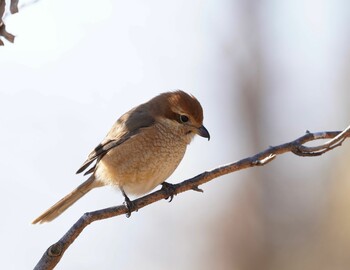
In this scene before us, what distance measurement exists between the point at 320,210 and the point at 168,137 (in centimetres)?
335

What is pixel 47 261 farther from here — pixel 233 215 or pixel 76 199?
pixel 233 215

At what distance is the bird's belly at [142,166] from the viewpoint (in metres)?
4.27

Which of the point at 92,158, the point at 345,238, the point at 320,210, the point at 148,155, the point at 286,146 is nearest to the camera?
the point at 286,146

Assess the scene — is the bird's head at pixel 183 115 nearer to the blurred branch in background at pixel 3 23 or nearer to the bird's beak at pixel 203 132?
the bird's beak at pixel 203 132

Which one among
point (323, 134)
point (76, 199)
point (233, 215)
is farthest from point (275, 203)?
point (323, 134)

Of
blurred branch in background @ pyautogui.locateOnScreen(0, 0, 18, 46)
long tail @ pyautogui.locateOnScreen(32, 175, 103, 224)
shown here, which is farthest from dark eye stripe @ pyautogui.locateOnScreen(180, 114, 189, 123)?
blurred branch in background @ pyautogui.locateOnScreen(0, 0, 18, 46)

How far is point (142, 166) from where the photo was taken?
168 inches

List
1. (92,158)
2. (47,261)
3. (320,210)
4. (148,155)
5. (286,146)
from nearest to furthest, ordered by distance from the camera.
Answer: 1. (47,261)
2. (286,146)
3. (148,155)
4. (92,158)
5. (320,210)

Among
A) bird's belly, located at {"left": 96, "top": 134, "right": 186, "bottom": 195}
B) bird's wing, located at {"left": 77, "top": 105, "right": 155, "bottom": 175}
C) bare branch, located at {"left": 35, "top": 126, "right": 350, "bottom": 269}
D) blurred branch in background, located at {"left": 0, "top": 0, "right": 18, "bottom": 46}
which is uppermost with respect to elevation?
blurred branch in background, located at {"left": 0, "top": 0, "right": 18, "bottom": 46}

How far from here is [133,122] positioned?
4.57m

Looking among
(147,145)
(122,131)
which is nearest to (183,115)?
(147,145)

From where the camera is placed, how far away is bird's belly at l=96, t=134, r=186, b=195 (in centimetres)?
427

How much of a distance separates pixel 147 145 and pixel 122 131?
0.32 metres

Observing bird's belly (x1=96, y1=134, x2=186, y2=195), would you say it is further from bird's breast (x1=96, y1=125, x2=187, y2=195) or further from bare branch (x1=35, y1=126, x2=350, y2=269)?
bare branch (x1=35, y1=126, x2=350, y2=269)
